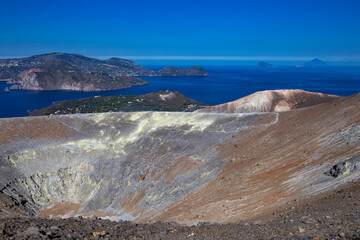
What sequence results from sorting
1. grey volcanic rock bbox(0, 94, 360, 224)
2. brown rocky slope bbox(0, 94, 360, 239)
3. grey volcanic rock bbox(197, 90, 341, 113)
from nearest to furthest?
brown rocky slope bbox(0, 94, 360, 239), grey volcanic rock bbox(0, 94, 360, 224), grey volcanic rock bbox(197, 90, 341, 113)

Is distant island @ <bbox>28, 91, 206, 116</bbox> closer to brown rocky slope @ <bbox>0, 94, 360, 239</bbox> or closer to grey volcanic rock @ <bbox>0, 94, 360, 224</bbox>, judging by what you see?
grey volcanic rock @ <bbox>0, 94, 360, 224</bbox>

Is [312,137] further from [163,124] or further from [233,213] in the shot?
[163,124]

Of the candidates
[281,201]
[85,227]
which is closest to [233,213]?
[281,201]

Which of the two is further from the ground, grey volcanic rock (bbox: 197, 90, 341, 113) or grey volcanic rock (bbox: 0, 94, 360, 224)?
grey volcanic rock (bbox: 197, 90, 341, 113)

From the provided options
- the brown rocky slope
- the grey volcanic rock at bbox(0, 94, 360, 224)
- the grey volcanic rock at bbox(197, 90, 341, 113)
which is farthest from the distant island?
the brown rocky slope

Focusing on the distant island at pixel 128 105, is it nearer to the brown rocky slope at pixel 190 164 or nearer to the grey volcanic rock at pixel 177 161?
the grey volcanic rock at pixel 177 161

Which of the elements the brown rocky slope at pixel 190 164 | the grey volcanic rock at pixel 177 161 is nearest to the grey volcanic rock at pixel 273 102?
the brown rocky slope at pixel 190 164
